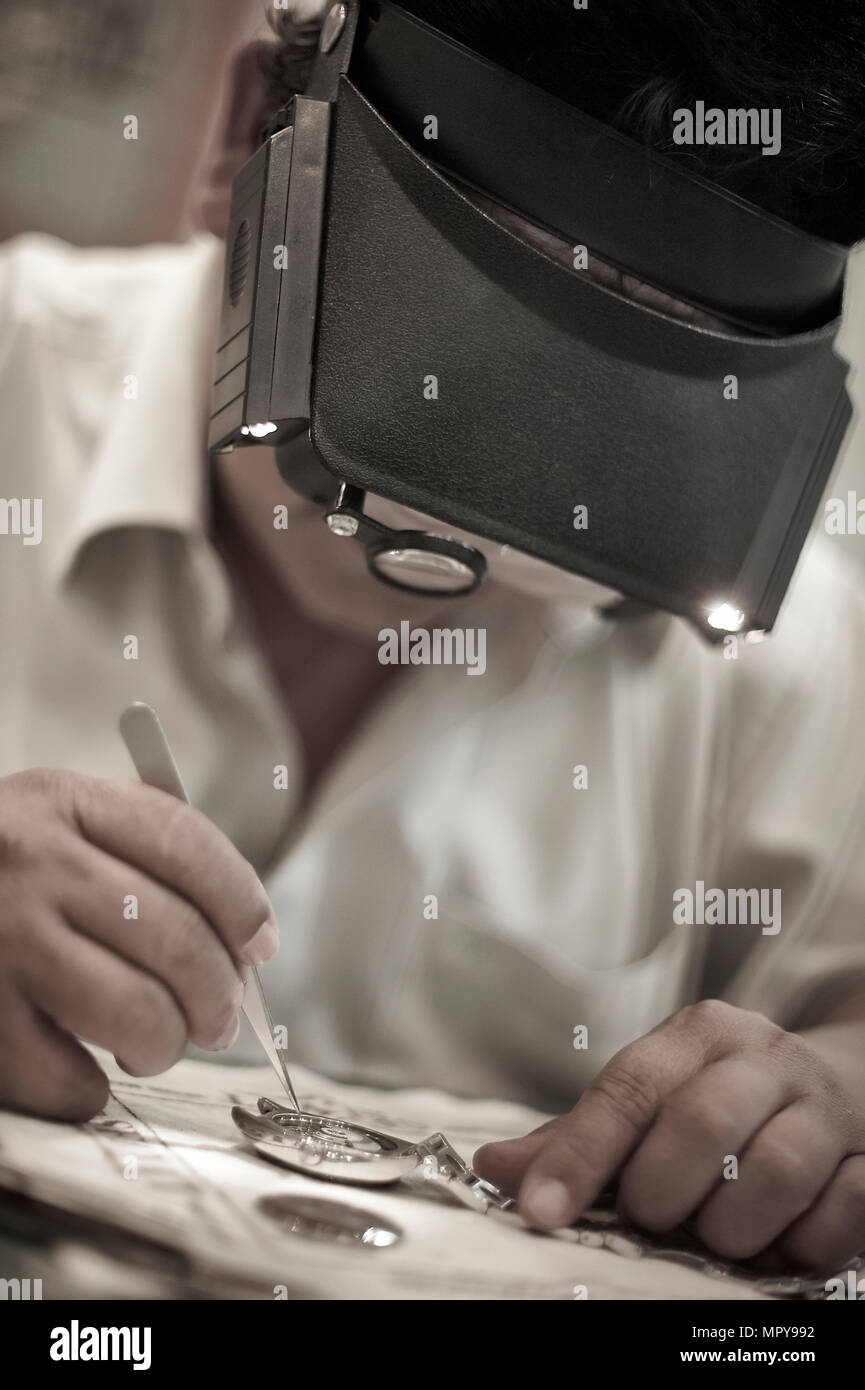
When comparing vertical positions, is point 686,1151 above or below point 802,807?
below

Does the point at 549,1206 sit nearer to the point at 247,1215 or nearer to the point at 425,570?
the point at 247,1215

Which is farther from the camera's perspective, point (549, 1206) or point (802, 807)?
point (802, 807)

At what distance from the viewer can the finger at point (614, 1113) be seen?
52cm

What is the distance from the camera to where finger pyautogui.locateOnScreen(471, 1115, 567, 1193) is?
0.53 m

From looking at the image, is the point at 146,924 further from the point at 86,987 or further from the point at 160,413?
the point at 160,413

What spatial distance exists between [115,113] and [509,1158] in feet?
1.96

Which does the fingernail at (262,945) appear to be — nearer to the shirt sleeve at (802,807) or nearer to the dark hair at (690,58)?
the shirt sleeve at (802,807)

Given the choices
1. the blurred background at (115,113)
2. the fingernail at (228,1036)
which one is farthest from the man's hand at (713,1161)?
the blurred background at (115,113)

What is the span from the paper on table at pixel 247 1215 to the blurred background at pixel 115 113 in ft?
1.44

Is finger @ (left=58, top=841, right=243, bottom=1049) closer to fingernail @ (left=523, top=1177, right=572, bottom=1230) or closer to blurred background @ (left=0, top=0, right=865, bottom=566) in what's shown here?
fingernail @ (left=523, top=1177, right=572, bottom=1230)

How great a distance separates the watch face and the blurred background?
0.44m

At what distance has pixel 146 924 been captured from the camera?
0.51 meters

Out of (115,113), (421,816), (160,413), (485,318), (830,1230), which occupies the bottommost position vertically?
(830,1230)

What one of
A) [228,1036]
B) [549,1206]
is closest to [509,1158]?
[549,1206]
